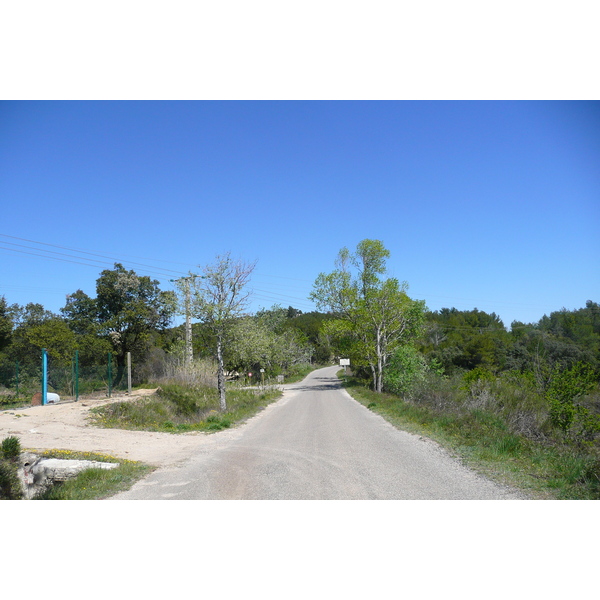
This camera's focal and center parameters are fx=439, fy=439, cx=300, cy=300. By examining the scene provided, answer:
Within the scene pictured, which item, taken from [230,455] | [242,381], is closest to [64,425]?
[230,455]

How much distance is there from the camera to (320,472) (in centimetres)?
748

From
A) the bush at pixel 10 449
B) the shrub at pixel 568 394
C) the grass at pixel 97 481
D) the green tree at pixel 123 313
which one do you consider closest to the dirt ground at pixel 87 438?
the bush at pixel 10 449

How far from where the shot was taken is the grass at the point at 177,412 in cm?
1409

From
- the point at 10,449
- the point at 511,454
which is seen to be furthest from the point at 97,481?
the point at 511,454

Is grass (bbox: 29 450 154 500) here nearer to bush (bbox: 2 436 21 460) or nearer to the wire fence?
bush (bbox: 2 436 21 460)

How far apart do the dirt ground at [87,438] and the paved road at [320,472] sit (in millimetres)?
696

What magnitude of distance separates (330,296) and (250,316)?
2105 cm

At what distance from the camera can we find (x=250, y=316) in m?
18.2

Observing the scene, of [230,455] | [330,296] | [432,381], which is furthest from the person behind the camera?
[330,296]

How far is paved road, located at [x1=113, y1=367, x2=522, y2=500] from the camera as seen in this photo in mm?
6262

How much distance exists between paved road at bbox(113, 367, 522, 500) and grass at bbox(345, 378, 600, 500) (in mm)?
423

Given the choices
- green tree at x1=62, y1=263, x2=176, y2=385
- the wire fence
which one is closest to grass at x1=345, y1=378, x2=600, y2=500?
the wire fence

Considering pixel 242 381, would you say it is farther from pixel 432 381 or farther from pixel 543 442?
pixel 543 442

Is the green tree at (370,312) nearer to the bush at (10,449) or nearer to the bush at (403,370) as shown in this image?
the bush at (403,370)
